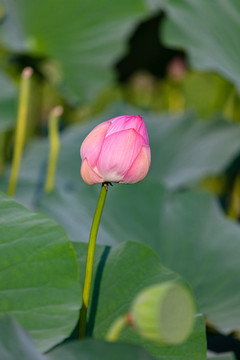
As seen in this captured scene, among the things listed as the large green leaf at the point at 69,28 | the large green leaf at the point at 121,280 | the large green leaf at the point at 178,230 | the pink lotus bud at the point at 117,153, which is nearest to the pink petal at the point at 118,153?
the pink lotus bud at the point at 117,153

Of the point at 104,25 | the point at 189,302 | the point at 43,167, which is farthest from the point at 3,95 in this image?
the point at 189,302

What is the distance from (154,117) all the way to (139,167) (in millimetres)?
1206

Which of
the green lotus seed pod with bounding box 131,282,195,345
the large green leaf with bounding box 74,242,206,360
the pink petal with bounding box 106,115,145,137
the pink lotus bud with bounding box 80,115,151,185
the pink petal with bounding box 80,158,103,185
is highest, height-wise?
the pink petal with bounding box 106,115,145,137

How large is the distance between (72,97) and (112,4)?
1.21 feet

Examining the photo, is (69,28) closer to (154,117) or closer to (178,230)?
(154,117)

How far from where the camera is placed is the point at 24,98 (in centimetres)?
106

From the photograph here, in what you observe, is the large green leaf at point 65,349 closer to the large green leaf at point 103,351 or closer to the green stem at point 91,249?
the large green leaf at point 103,351

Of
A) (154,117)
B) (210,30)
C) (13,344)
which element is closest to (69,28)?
(154,117)

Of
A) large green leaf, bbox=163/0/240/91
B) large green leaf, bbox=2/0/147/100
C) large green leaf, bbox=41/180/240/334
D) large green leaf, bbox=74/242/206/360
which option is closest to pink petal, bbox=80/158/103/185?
large green leaf, bbox=74/242/206/360

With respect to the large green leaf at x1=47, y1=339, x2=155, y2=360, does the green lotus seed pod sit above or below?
above

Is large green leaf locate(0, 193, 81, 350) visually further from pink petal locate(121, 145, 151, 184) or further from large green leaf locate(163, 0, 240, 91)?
large green leaf locate(163, 0, 240, 91)

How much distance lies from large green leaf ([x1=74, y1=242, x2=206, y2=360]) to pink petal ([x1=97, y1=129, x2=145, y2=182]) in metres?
0.14

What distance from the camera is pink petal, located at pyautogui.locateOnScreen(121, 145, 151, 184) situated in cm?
51

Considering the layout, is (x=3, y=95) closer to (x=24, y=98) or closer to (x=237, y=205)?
(x=24, y=98)
